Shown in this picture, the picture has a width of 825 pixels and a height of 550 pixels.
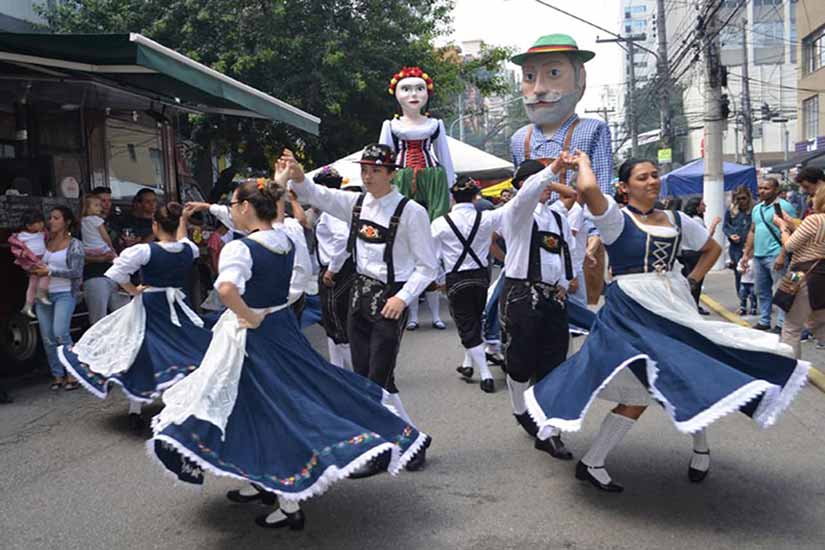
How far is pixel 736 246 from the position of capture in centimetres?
1282

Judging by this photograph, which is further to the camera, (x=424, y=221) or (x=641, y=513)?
(x=424, y=221)

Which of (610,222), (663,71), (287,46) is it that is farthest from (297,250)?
(663,71)

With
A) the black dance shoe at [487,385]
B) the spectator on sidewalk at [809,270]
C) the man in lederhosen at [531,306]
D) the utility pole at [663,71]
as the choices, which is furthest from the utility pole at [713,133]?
the man in lederhosen at [531,306]

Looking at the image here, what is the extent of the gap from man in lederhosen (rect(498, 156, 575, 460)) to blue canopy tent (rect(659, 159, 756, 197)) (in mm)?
16027

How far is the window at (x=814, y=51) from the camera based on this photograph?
31.7 m

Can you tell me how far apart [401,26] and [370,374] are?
14043 mm

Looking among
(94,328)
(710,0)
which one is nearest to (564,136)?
(94,328)

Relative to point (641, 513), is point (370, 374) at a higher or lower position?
higher

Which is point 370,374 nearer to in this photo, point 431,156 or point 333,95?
point 431,156

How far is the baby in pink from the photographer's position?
8227 millimetres

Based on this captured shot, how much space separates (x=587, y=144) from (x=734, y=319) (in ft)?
20.1

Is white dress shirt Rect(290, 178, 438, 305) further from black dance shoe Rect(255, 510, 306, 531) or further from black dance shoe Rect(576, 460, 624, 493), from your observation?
black dance shoe Rect(255, 510, 306, 531)

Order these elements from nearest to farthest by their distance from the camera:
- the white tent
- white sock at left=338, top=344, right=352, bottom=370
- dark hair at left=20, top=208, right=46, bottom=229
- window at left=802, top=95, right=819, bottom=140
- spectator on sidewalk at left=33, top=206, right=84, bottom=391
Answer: white sock at left=338, top=344, right=352, bottom=370 → spectator on sidewalk at left=33, top=206, right=84, bottom=391 → dark hair at left=20, top=208, right=46, bottom=229 → the white tent → window at left=802, top=95, right=819, bottom=140

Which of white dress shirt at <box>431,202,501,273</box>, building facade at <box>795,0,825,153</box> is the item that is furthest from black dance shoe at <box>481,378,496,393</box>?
building facade at <box>795,0,825,153</box>
